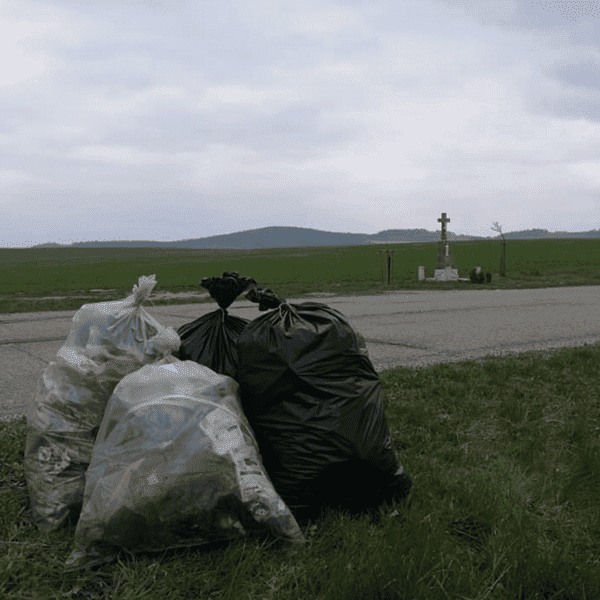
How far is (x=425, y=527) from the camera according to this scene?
7.20 ft

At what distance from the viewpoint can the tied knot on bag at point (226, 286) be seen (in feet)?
8.93

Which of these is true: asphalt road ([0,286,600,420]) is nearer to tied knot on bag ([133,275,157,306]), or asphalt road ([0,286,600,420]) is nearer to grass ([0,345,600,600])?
tied knot on bag ([133,275,157,306])

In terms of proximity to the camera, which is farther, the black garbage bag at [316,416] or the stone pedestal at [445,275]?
the stone pedestal at [445,275]

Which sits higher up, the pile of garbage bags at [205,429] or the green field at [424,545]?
the pile of garbage bags at [205,429]

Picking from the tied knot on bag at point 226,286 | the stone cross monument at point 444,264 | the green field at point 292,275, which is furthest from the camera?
the stone cross monument at point 444,264

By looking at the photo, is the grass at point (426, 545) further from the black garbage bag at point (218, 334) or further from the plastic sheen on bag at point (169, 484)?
the black garbage bag at point (218, 334)

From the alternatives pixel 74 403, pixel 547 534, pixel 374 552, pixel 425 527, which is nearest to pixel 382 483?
pixel 425 527

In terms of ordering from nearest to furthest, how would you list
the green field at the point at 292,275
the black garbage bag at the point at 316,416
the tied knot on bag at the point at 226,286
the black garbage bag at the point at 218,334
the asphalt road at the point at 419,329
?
1. the black garbage bag at the point at 316,416
2. the black garbage bag at the point at 218,334
3. the tied knot on bag at the point at 226,286
4. the asphalt road at the point at 419,329
5. the green field at the point at 292,275

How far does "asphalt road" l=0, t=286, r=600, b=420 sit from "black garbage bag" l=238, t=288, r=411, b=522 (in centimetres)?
208

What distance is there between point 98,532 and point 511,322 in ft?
24.2

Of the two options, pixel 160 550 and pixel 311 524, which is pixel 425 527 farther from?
pixel 160 550

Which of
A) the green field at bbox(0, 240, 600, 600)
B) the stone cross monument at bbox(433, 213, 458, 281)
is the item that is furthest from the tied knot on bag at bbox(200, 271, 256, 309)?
the stone cross monument at bbox(433, 213, 458, 281)

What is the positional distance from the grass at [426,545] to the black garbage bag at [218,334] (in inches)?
30.1

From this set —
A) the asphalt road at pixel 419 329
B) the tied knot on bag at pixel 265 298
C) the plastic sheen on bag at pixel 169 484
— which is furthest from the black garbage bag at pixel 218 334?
the asphalt road at pixel 419 329
